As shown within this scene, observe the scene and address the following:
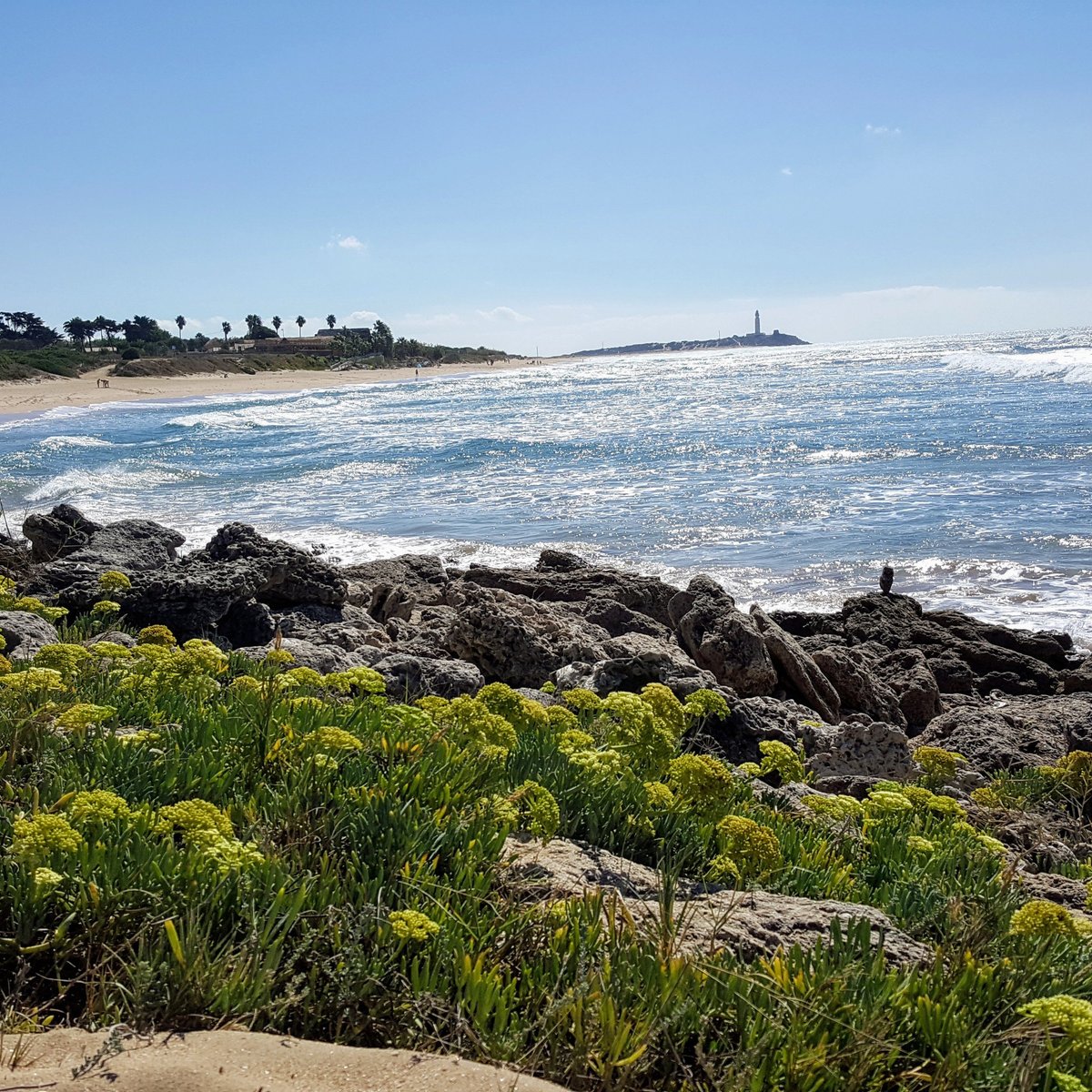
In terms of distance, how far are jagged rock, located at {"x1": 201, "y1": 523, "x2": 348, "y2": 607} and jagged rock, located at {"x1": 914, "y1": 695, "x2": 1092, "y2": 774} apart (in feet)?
19.2

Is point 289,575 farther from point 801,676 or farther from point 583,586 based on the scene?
point 801,676

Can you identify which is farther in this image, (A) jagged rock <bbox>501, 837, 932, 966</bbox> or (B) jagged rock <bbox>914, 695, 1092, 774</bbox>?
(B) jagged rock <bbox>914, 695, 1092, 774</bbox>

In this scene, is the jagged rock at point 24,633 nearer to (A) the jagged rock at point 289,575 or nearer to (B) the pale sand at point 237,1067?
(A) the jagged rock at point 289,575

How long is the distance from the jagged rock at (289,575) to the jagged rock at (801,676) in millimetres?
4475

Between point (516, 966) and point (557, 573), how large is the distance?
9660 mm

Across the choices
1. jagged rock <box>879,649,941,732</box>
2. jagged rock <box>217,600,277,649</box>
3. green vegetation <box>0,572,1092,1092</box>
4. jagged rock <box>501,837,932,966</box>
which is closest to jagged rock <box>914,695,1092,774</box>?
jagged rock <box>879,649,941,732</box>

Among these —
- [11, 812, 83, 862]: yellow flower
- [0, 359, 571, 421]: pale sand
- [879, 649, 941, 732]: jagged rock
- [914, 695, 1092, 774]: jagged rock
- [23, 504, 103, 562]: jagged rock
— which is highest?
[0, 359, 571, 421]: pale sand

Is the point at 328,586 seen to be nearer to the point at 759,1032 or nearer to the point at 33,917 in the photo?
the point at 33,917

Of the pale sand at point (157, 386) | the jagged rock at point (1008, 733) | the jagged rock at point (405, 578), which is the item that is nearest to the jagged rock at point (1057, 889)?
the jagged rock at point (1008, 733)

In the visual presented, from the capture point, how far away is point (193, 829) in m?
2.84

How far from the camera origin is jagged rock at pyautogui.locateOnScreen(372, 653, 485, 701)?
6.21 metres

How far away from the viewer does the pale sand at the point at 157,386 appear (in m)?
59.1

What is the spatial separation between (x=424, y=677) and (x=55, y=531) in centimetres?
787

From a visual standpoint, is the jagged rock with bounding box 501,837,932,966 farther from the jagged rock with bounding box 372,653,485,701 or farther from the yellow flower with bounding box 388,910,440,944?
the jagged rock with bounding box 372,653,485,701
